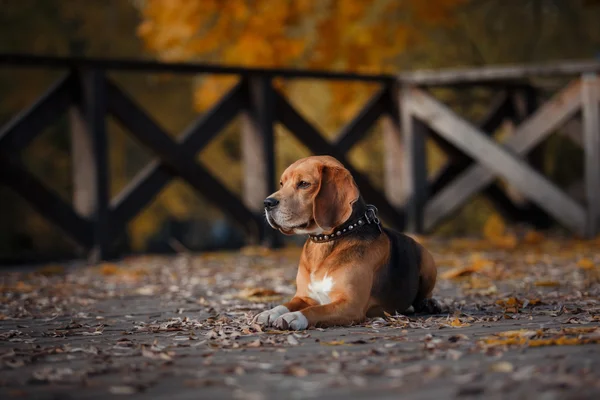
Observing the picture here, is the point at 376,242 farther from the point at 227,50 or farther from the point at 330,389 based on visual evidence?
the point at 227,50

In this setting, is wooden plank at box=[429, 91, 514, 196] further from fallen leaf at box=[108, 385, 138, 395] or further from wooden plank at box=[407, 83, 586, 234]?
fallen leaf at box=[108, 385, 138, 395]

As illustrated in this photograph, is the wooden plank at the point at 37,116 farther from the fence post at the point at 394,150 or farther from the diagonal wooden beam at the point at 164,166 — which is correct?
the fence post at the point at 394,150

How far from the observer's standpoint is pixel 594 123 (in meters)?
12.3

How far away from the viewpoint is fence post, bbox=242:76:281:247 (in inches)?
488

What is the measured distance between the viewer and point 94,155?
36.4ft

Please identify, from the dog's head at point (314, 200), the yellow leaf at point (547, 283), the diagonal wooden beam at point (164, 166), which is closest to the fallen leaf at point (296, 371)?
the dog's head at point (314, 200)

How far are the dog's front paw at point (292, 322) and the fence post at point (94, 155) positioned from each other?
18.6 feet

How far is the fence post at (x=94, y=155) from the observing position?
36.2ft

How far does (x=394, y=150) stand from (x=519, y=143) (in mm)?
1794

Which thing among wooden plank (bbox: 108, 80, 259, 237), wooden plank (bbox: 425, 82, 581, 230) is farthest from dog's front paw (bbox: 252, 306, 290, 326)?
wooden plank (bbox: 425, 82, 581, 230)

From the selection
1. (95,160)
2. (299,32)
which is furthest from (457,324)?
(299,32)

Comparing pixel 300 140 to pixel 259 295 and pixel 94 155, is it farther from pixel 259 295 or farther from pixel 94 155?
pixel 259 295

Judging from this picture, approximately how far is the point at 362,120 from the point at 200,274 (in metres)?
4.36

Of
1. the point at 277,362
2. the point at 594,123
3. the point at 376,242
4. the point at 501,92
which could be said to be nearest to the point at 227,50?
the point at 501,92
